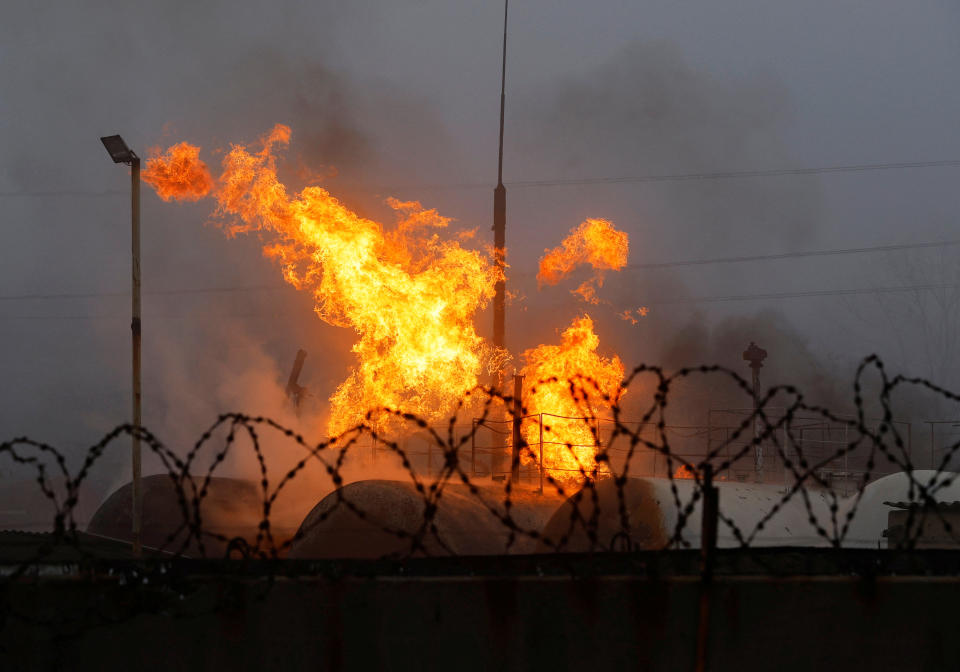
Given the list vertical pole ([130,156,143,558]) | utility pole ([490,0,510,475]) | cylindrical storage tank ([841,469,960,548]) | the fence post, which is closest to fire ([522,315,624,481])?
utility pole ([490,0,510,475])

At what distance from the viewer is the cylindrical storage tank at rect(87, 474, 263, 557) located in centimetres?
2131

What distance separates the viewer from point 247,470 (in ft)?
118

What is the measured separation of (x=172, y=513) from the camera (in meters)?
21.9

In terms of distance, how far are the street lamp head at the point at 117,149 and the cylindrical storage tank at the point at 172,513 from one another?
8.54 m

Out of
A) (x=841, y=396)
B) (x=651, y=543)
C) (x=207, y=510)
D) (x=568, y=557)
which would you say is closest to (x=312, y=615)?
(x=568, y=557)

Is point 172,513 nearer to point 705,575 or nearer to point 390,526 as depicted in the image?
point 390,526

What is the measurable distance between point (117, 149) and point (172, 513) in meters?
10.2

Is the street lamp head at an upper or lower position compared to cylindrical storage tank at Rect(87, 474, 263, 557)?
upper

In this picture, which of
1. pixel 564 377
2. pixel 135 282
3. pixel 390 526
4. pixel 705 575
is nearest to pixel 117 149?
pixel 135 282

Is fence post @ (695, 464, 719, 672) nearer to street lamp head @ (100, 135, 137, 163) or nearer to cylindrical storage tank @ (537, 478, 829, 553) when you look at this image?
cylindrical storage tank @ (537, 478, 829, 553)

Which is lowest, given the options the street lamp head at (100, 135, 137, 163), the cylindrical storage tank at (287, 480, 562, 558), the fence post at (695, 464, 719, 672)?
the cylindrical storage tank at (287, 480, 562, 558)

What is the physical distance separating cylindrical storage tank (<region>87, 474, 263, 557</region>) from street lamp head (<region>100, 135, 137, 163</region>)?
8542 mm

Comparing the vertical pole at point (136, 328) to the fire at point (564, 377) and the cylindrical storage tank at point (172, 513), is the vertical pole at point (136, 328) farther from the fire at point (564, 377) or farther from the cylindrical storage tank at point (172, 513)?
the fire at point (564, 377)

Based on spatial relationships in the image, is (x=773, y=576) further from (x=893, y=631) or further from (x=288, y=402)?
(x=288, y=402)
